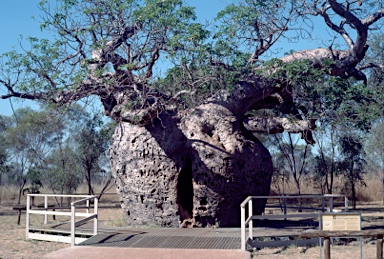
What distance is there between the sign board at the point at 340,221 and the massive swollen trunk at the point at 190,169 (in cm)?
528

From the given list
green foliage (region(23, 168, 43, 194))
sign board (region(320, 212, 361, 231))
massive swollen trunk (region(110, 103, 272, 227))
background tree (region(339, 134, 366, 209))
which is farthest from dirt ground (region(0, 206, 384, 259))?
green foliage (region(23, 168, 43, 194))

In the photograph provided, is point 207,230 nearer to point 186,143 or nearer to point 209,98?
point 186,143

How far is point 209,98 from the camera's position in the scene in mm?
15219

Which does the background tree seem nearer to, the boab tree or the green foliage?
the boab tree

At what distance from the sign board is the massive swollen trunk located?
17.3 feet

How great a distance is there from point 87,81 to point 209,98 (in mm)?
3589

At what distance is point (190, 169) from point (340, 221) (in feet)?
20.2

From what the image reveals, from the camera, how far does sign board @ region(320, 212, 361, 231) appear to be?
8734 mm

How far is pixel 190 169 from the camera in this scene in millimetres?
14445

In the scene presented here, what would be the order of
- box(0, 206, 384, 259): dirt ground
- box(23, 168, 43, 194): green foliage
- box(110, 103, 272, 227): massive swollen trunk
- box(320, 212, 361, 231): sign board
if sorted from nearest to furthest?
box(320, 212, 361, 231): sign board, box(0, 206, 384, 259): dirt ground, box(110, 103, 272, 227): massive swollen trunk, box(23, 168, 43, 194): green foliage

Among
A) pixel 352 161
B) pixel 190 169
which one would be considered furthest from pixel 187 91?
pixel 352 161

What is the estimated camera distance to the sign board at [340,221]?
873 cm

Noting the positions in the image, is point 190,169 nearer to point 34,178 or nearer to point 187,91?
point 187,91

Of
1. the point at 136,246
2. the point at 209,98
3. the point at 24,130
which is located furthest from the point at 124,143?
the point at 24,130
